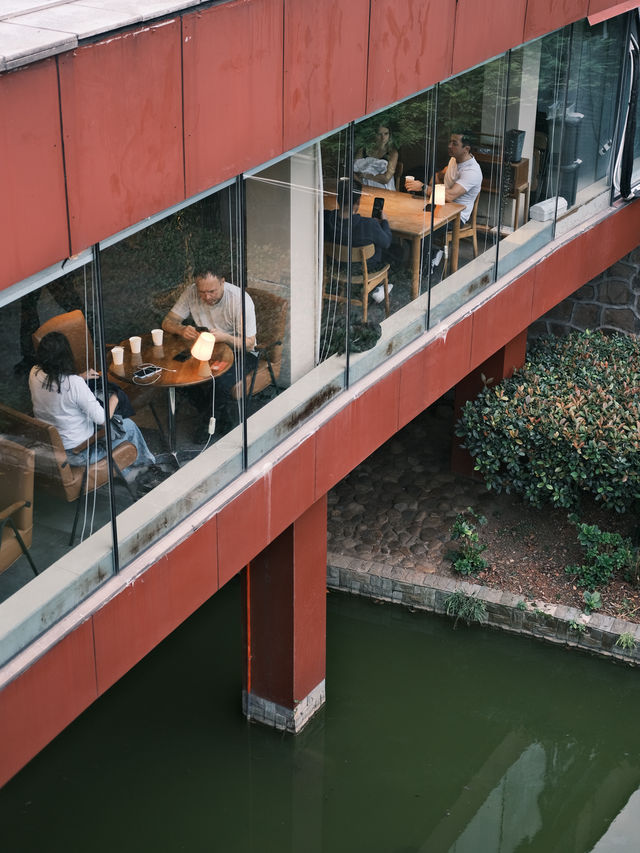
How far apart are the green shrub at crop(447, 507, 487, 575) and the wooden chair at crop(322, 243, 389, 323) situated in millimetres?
3956

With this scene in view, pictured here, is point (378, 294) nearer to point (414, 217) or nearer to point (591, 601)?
point (414, 217)

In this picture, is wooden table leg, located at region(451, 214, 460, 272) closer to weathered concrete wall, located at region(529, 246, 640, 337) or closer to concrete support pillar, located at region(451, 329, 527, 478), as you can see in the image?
concrete support pillar, located at region(451, 329, 527, 478)

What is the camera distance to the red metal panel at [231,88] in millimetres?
5953

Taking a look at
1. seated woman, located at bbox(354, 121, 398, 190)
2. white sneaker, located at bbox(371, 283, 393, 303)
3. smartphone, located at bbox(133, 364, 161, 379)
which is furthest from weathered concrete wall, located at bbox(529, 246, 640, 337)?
smartphone, located at bbox(133, 364, 161, 379)

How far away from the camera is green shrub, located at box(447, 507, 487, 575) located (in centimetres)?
1182

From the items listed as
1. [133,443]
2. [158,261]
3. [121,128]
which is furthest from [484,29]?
[133,443]

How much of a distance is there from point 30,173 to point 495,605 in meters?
7.69

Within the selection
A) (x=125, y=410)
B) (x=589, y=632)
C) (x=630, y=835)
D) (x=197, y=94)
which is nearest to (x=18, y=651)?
(x=125, y=410)

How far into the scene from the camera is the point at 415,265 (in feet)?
29.0

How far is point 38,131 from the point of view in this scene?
200 inches

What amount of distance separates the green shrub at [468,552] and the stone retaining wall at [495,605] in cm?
17

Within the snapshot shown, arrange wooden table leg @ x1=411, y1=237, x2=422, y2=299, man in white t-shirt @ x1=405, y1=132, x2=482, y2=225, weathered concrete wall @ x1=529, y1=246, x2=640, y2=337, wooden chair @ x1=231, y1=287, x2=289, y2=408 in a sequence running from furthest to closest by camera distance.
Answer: weathered concrete wall @ x1=529, y1=246, x2=640, y2=337
man in white t-shirt @ x1=405, y1=132, x2=482, y2=225
wooden table leg @ x1=411, y1=237, x2=422, y2=299
wooden chair @ x1=231, y1=287, x2=289, y2=408

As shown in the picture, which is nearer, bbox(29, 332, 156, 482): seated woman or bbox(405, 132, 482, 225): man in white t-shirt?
bbox(29, 332, 156, 482): seated woman

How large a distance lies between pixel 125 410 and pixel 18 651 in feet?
4.49
